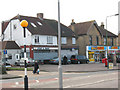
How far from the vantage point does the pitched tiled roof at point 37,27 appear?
42.5 meters

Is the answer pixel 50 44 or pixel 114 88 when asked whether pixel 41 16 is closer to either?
pixel 50 44

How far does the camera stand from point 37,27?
1735 inches

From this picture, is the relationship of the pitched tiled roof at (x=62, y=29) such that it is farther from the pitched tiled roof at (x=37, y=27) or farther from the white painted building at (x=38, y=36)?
the pitched tiled roof at (x=37, y=27)

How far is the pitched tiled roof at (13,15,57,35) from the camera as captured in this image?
42.5 metres

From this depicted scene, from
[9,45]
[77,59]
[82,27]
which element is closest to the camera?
[9,45]

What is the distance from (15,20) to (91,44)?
18.7 meters

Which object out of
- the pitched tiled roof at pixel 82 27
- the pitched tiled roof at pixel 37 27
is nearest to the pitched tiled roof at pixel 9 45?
the pitched tiled roof at pixel 37 27

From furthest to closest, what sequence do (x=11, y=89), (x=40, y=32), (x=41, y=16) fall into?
(x=41, y=16), (x=40, y=32), (x=11, y=89)

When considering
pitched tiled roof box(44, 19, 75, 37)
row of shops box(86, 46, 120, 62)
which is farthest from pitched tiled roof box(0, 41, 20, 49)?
row of shops box(86, 46, 120, 62)

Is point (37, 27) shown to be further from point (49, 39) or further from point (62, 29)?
point (62, 29)

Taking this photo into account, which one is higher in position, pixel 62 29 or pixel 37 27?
pixel 62 29

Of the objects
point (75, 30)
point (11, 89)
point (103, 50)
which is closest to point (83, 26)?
point (75, 30)

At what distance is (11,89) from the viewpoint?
42.2ft

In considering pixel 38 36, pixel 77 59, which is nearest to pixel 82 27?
→ pixel 77 59
